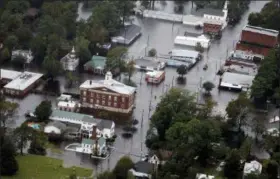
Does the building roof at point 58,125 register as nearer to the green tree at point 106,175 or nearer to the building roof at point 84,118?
the building roof at point 84,118

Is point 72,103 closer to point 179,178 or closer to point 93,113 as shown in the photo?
point 93,113

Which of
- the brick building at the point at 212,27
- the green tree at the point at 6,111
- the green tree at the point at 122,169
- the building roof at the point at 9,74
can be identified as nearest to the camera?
the green tree at the point at 122,169

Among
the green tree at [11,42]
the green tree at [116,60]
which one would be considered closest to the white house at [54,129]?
the green tree at [116,60]

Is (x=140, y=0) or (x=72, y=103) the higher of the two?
(x=140, y=0)

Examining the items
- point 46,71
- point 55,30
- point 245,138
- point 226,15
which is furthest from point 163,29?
point 245,138

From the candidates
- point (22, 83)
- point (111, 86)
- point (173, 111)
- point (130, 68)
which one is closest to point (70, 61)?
point (130, 68)

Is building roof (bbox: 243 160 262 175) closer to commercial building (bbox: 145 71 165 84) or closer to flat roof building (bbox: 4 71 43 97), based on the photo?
commercial building (bbox: 145 71 165 84)

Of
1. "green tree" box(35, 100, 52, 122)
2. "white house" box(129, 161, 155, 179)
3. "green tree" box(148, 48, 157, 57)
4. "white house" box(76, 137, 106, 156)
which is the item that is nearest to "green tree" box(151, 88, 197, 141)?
"white house" box(76, 137, 106, 156)
